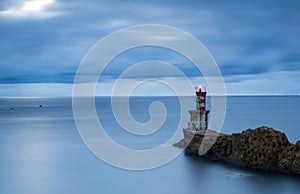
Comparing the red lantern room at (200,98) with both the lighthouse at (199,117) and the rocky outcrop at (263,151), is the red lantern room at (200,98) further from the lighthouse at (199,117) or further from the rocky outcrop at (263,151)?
the rocky outcrop at (263,151)

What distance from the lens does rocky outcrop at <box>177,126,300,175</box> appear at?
1706 cm

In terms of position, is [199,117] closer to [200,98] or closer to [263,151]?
[200,98]

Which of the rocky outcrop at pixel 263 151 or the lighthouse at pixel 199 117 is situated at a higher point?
the lighthouse at pixel 199 117

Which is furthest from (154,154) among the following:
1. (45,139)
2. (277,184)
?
(45,139)

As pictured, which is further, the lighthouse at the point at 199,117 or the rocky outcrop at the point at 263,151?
the lighthouse at the point at 199,117

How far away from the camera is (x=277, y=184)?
653 inches

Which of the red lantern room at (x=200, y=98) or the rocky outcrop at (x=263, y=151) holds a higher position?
the red lantern room at (x=200, y=98)

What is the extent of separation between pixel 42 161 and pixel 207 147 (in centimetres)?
993

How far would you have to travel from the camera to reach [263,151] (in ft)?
58.6

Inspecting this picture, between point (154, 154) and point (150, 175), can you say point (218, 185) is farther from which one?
point (154, 154)

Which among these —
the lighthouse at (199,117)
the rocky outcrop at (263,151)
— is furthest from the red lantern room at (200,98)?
the rocky outcrop at (263,151)

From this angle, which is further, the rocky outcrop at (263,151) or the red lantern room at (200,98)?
the red lantern room at (200,98)

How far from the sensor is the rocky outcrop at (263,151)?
672 inches

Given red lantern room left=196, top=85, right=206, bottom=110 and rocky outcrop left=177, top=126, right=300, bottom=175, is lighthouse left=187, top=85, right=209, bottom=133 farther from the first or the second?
rocky outcrop left=177, top=126, right=300, bottom=175
